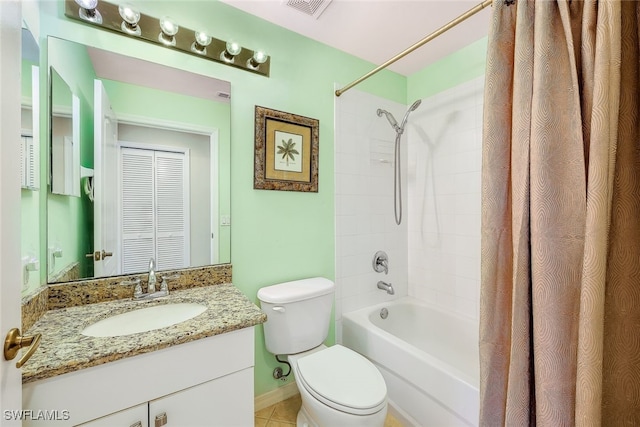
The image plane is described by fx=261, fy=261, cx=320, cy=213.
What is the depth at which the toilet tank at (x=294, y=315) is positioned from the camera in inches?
56.9

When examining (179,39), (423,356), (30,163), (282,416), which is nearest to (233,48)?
(179,39)

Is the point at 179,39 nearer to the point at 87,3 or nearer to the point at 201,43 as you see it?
the point at 201,43

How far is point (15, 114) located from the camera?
0.66m

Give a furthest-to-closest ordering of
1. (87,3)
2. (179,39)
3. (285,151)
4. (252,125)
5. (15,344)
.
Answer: (285,151) → (252,125) → (179,39) → (87,3) → (15,344)

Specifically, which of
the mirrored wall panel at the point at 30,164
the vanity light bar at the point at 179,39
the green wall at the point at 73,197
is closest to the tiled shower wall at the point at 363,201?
the vanity light bar at the point at 179,39

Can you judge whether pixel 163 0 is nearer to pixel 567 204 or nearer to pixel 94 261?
pixel 94 261

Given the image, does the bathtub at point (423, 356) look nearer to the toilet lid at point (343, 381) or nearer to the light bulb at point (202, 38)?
the toilet lid at point (343, 381)

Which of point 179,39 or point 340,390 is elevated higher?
point 179,39

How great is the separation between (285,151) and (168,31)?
0.82m

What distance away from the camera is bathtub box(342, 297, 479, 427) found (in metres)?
1.24

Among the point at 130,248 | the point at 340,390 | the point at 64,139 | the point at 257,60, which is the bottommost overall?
the point at 340,390

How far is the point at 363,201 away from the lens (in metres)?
2.01

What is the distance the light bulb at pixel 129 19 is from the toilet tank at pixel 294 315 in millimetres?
1451

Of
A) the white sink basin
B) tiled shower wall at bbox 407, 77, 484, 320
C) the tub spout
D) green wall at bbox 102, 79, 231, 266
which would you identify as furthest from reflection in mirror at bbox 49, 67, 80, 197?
tiled shower wall at bbox 407, 77, 484, 320
